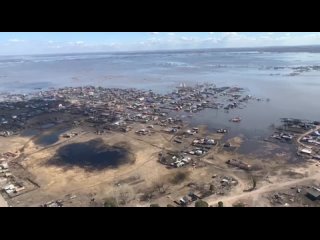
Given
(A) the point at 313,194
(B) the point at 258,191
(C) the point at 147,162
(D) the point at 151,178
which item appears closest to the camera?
(A) the point at 313,194

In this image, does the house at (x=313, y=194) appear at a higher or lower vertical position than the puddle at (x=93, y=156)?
higher

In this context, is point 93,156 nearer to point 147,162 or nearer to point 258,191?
point 147,162

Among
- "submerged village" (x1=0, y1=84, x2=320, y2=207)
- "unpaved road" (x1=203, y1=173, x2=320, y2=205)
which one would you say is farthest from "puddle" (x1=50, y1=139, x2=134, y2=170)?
"unpaved road" (x1=203, y1=173, x2=320, y2=205)

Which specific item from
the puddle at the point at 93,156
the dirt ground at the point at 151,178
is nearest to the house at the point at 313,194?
the dirt ground at the point at 151,178

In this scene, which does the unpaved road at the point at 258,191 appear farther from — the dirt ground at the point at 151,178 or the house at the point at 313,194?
the house at the point at 313,194

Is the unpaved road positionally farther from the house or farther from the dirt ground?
the house

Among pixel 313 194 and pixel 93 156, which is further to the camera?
pixel 93 156

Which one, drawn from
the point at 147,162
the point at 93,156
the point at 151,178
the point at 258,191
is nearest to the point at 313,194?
the point at 258,191
